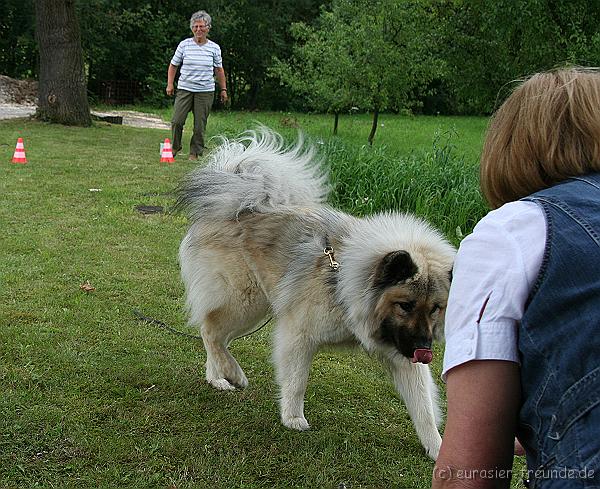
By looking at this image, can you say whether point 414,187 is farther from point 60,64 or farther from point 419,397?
point 60,64

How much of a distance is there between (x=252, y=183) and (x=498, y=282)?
9.29ft

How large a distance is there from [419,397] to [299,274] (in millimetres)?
815

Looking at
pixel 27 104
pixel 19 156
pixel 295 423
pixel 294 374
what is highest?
pixel 294 374

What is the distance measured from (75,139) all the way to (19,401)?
436 inches

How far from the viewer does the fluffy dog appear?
3166 millimetres

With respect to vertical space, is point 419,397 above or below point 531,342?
below

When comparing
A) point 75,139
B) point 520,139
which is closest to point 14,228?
point 520,139

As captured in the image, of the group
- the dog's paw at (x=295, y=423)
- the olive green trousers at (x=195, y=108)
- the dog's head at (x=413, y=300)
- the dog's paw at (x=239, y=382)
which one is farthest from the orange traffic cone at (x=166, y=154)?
the dog's head at (x=413, y=300)

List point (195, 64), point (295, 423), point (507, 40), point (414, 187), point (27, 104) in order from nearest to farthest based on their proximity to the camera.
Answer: point (295, 423)
point (414, 187)
point (195, 64)
point (507, 40)
point (27, 104)

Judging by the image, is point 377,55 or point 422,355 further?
point 377,55

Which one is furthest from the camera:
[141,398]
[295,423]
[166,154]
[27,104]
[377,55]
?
[27,104]

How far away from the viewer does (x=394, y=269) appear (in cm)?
307

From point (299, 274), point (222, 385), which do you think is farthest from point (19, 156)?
point (299, 274)

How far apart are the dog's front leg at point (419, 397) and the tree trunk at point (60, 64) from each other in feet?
45.2
